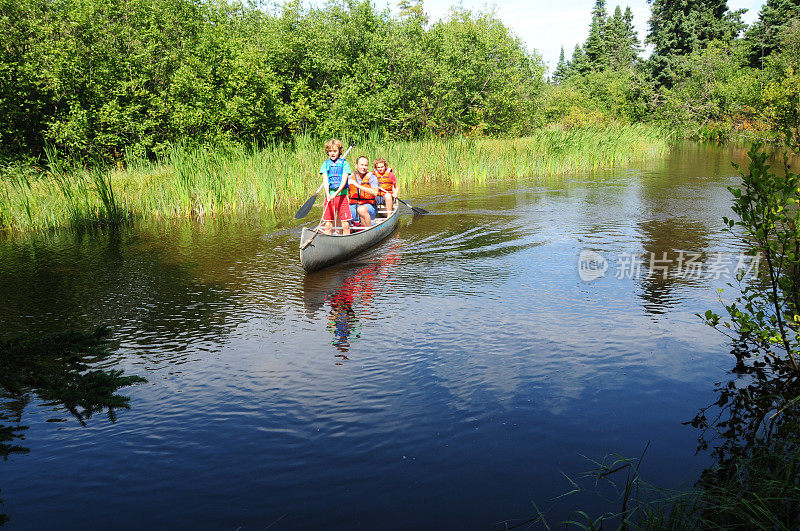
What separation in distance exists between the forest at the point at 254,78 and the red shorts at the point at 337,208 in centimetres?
847

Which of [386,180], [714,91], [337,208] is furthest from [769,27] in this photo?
[337,208]

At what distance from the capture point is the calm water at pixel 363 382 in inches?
138

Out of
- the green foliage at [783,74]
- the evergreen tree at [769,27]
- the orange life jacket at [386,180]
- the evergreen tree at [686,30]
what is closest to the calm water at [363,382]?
the orange life jacket at [386,180]

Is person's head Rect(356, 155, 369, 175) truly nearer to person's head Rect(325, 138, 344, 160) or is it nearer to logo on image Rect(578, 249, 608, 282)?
person's head Rect(325, 138, 344, 160)

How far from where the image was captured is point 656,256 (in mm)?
9461

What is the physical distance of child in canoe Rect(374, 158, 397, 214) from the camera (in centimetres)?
1240

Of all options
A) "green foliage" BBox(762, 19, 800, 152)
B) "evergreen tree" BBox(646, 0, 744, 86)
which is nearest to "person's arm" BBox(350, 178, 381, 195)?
"green foliage" BBox(762, 19, 800, 152)

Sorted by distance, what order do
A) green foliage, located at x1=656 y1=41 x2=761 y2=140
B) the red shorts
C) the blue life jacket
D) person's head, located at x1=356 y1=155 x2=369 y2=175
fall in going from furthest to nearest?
green foliage, located at x1=656 y1=41 x2=761 y2=140 < person's head, located at x1=356 y1=155 x2=369 y2=175 < the red shorts < the blue life jacket

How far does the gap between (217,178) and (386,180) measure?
4875mm

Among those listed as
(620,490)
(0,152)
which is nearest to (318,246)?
(620,490)

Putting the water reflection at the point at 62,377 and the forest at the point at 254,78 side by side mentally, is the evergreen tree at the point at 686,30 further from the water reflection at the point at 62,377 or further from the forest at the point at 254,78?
the water reflection at the point at 62,377

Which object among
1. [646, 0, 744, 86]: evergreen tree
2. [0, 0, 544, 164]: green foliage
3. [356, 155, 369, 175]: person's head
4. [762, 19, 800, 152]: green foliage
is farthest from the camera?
[646, 0, 744, 86]: evergreen tree

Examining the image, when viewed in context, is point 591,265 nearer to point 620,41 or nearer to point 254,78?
point 254,78

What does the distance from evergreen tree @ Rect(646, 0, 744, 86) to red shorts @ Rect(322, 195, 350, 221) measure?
4564cm
